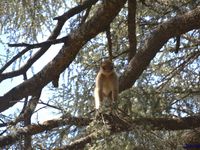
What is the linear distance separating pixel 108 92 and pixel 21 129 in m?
1.27

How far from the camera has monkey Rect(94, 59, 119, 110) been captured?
552 cm

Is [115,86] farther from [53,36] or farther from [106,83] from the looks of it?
[53,36]

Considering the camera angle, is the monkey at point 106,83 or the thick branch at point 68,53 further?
the monkey at point 106,83

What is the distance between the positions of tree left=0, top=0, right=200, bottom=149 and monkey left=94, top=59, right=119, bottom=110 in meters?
0.11

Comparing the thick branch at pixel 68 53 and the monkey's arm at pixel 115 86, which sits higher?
the thick branch at pixel 68 53

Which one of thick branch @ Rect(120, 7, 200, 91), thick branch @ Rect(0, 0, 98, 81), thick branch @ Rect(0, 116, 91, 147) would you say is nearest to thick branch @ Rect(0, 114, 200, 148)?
thick branch @ Rect(0, 116, 91, 147)

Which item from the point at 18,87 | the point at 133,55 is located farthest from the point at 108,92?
the point at 18,87

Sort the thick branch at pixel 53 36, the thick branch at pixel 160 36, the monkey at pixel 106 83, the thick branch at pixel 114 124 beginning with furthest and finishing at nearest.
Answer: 1. the thick branch at pixel 53 36
2. the monkey at pixel 106 83
3. the thick branch at pixel 160 36
4. the thick branch at pixel 114 124

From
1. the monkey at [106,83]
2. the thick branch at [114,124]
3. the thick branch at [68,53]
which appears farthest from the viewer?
the monkey at [106,83]

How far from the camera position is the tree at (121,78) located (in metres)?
4.46

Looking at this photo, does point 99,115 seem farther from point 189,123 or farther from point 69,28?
point 69,28

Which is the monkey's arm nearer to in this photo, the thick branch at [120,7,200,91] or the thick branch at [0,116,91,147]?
the thick branch at [120,7,200,91]

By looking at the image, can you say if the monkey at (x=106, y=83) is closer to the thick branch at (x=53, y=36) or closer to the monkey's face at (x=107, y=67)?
the monkey's face at (x=107, y=67)

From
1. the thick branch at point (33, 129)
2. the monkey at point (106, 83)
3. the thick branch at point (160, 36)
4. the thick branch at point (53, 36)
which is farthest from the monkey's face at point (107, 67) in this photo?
the thick branch at point (33, 129)
